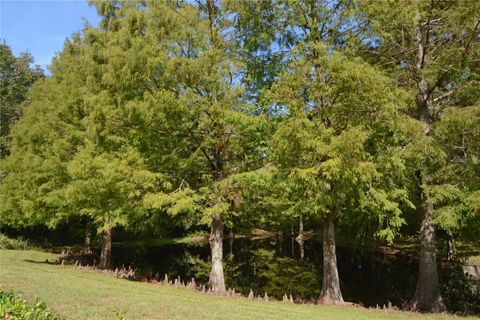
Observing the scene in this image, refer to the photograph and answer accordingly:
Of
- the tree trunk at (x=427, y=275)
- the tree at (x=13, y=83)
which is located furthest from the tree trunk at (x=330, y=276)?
the tree at (x=13, y=83)

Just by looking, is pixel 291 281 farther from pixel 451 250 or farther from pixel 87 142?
pixel 87 142

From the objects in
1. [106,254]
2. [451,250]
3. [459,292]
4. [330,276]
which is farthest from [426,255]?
[106,254]

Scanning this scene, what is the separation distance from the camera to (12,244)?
28.4 metres

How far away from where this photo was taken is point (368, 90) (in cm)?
1266

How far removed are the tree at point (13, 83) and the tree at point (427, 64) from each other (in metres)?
35.8

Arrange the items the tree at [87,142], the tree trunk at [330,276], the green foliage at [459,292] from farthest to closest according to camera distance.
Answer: the tree at [87,142] → the green foliage at [459,292] → the tree trunk at [330,276]

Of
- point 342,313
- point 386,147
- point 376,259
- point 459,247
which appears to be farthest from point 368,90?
point 459,247

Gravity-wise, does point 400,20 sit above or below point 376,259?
above

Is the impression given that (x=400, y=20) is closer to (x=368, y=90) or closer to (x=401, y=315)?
(x=368, y=90)

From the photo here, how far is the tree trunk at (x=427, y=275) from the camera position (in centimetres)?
1431

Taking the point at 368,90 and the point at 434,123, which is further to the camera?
the point at 434,123

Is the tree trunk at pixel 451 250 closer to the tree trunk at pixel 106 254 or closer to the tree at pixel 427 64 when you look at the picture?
the tree at pixel 427 64

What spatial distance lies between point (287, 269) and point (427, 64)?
960 centimetres

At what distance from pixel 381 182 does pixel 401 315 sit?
13.3 ft
